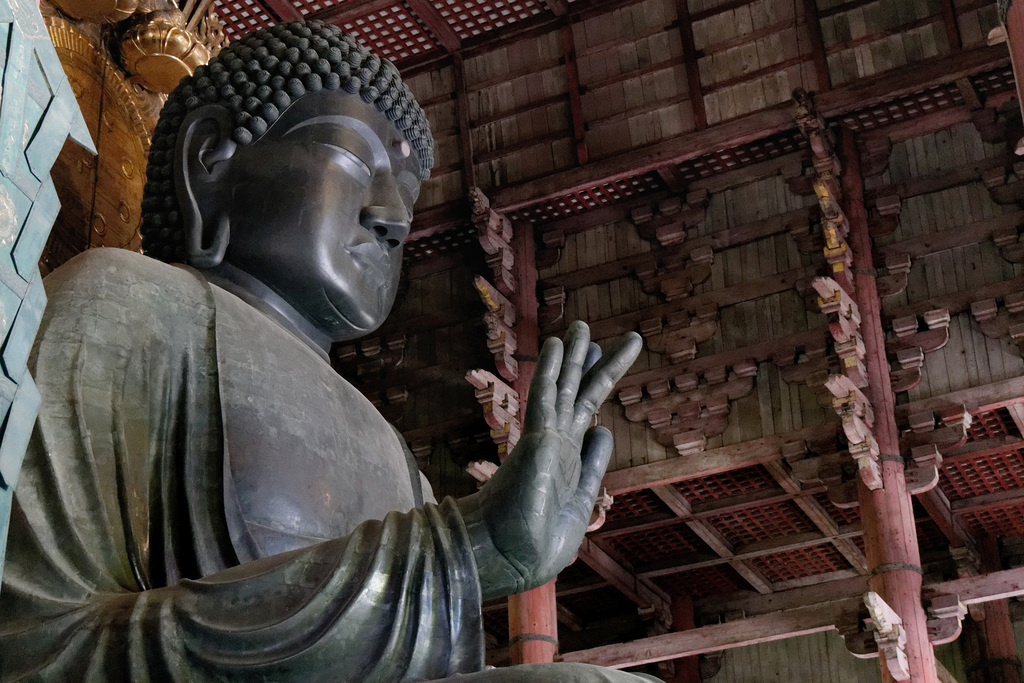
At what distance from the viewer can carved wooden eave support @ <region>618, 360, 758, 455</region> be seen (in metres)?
8.12

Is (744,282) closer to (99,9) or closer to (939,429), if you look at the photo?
(939,429)

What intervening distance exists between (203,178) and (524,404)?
19.0 ft

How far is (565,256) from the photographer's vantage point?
8.96m

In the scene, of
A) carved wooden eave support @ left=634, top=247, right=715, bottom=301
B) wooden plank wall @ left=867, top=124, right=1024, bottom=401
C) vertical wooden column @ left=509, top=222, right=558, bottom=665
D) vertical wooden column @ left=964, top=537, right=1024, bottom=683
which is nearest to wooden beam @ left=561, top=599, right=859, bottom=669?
vertical wooden column @ left=509, top=222, right=558, bottom=665

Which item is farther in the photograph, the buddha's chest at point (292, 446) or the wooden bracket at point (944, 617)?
the wooden bracket at point (944, 617)

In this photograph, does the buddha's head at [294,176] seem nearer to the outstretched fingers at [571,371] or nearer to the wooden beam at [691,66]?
the outstretched fingers at [571,371]

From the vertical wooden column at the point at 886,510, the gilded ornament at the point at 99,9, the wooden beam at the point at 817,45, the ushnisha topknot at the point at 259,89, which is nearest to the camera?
the ushnisha topknot at the point at 259,89

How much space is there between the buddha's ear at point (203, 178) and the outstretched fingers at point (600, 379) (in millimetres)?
884

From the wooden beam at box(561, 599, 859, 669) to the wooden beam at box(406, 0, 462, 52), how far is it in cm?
380

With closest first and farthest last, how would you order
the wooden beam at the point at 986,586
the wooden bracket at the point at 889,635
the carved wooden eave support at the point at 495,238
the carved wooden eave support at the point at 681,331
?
the wooden bracket at the point at 889,635
the wooden beam at the point at 986,586
the carved wooden eave support at the point at 681,331
the carved wooden eave support at the point at 495,238

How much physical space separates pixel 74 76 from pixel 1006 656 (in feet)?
26.1

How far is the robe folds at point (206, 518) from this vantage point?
6.45ft

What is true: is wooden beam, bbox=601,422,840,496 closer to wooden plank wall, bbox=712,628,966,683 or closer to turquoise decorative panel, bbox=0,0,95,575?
wooden plank wall, bbox=712,628,966,683

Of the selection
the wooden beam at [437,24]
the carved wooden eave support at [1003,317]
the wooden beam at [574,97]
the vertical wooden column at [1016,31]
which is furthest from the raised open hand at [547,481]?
the wooden beam at [437,24]
